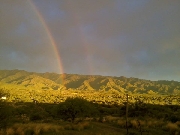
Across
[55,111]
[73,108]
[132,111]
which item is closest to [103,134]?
[73,108]

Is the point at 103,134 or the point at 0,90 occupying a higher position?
the point at 0,90

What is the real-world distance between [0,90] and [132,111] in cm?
3237

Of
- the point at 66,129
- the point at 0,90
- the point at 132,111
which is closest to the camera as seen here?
the point at 0,90

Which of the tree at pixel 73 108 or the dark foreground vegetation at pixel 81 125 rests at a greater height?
the tree at pixel 73 108

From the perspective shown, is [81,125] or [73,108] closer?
[81,125]

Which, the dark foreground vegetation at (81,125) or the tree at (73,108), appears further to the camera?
the tree at (73,108)

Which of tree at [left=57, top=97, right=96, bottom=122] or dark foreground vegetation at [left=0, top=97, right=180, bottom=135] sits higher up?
tree at [left=57, top=97, right=96, bottom=122]

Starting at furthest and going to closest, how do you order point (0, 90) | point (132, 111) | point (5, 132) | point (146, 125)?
1. point (132, 111)
2. point (146, 125)
3. point (0, 90)
4. point (5, 132)

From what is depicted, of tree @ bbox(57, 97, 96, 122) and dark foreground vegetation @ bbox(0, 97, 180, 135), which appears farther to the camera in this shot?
tree @ bbox(57, 97, 96, 122)

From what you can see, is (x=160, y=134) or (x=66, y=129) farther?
(x=66, y=129)

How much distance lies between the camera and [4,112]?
22.2 m

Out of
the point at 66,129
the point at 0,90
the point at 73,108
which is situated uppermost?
the point at 0,90

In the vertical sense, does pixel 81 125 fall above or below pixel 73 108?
below

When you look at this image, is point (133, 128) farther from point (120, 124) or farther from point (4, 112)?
point (4, 112)
